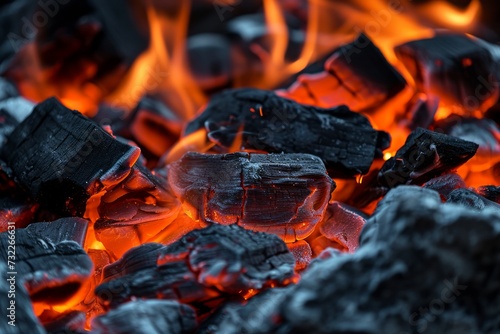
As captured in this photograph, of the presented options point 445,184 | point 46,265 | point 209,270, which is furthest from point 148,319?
point 445,184

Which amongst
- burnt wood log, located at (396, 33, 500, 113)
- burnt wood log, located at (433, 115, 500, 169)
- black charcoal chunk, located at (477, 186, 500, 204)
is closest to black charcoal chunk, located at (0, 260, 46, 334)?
black charcoal chunk, located at (477, 186, 500, 204)

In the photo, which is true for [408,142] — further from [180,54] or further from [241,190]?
[180,54]

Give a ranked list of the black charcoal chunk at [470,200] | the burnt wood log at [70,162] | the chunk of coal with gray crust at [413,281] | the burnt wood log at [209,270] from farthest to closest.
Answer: the burnt wood log at [70,162] → the black charcoal chunk at [470,200] → the burnt wood log at [209,270] → the chunk of coal with gray crust at [413,281]

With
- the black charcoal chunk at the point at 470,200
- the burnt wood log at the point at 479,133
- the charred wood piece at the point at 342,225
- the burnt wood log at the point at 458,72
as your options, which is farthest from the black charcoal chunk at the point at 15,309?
the burnt wood log at the point at 458,72

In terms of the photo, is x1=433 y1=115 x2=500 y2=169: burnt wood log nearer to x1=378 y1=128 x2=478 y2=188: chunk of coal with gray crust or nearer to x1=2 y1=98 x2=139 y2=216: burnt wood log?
x1=378 y1=128 x2=478 y2=188: chunk of coal with gray crust

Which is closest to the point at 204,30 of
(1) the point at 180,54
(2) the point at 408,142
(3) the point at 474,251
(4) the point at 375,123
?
(1) the point at 180,54

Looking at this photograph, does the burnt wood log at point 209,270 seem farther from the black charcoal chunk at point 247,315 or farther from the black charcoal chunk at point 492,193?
the black charcoal chunk at point 492,193
